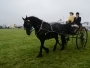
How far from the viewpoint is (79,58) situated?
346 inches

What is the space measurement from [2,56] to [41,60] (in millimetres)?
2431

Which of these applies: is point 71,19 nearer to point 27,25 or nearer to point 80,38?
point 80,38

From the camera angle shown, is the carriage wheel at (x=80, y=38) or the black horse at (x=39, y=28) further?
the carriage wheel at (x=80, y=38)

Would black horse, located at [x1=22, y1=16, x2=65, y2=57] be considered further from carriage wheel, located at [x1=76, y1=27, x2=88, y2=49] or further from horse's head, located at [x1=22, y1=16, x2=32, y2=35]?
carriage wheel, located at [x1=76, y1=27, x2=88, y2=49]

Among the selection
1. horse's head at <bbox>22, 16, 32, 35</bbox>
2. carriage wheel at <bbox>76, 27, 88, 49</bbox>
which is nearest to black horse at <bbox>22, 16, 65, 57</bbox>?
horse's head at <bbox>22, 16, 32, 35</bbox>

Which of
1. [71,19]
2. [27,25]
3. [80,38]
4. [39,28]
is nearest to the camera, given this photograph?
[27,25]

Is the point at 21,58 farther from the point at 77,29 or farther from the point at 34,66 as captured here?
the point at 77,29

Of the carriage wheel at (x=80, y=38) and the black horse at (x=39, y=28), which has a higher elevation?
the black horse at (x=39, y=28)

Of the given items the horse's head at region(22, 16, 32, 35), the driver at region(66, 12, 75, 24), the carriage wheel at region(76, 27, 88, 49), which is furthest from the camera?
the driver at region(66, 12, 75, 24)

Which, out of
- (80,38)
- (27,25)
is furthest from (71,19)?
(27,25)

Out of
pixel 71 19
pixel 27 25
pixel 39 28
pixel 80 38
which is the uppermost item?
pixel 71 19

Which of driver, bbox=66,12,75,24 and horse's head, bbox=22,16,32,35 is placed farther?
driver, bbox=66,12,75,24

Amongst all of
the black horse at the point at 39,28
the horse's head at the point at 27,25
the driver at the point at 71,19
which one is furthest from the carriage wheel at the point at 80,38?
the horse's head at the point at 27,25

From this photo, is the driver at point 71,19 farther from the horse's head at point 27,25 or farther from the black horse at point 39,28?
the horse's head at point 27,25
